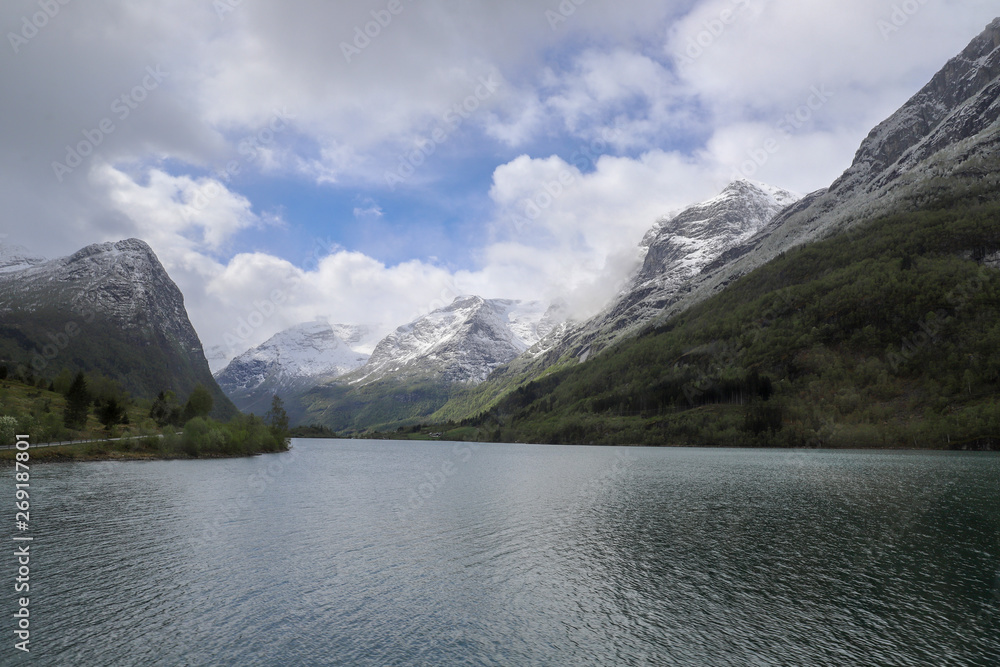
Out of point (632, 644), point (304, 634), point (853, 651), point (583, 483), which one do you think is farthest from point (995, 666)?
point (583, 483)

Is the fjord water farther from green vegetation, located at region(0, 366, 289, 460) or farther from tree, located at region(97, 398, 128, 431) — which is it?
tree, located at region(97, 398, 128, 431)

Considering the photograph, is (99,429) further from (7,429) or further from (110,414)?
(7,429)

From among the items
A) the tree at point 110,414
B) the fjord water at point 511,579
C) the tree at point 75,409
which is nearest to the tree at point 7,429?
the tree at point 75,409

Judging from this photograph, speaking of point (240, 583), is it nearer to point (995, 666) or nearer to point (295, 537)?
point (295, 537)

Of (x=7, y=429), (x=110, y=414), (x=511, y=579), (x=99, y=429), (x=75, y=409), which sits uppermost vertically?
(x=75, y=409)

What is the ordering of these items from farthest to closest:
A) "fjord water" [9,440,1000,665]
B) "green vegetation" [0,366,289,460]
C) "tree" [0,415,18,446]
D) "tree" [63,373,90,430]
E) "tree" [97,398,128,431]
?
"tree" [97,398,128,431]
"tree" [63,373,90,430]
"green vegetation" [0,366,289,460]
"tree" [0,415,18,446]
"fjord water" [9,440,1000,665]

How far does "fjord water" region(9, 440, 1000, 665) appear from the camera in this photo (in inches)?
1115

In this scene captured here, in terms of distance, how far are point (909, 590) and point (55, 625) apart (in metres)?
56.9

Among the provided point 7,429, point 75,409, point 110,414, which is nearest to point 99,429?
point 110,414

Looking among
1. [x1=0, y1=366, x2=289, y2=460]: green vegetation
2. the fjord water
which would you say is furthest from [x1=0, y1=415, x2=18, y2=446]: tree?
the fjord water

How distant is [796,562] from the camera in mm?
44625

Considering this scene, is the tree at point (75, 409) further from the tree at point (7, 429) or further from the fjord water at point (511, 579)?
the fjord water at point (511, 579)

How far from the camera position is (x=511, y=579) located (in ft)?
134

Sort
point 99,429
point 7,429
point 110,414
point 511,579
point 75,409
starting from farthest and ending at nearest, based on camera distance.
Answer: point 99,429, point 110,414, point 75,409, point 7,429, point 511,579
